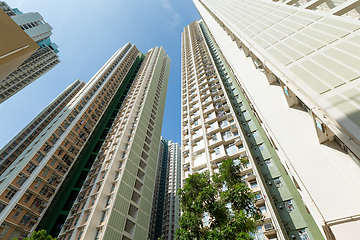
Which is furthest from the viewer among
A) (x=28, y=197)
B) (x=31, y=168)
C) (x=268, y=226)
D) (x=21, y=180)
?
(x=31, y=168)

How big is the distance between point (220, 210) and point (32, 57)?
8398cm

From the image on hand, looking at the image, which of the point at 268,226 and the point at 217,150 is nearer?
the point at 268,226

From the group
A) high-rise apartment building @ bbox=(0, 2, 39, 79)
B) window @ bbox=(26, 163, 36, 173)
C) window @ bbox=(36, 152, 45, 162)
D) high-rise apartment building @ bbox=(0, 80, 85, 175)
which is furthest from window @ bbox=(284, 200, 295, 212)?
high-rise apartment building @ bbox=(0, 80, 85, 175)

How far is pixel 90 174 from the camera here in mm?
33469

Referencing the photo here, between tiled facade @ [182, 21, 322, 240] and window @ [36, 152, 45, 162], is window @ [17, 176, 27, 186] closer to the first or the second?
window @ [36, 152, 45, 162]

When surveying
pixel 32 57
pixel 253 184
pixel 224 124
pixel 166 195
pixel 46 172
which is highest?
pixel 32 57

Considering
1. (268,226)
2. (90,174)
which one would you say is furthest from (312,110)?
(90,174)

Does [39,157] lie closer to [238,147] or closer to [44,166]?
[44,166]

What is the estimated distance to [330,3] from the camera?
16.8 meters

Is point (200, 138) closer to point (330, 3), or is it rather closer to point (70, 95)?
point (330, 3)

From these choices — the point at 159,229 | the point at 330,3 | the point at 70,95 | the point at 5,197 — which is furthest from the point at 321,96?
the point at 70,95

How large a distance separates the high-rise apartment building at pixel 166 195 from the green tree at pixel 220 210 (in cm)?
4922

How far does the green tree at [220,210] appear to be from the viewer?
9062 mm

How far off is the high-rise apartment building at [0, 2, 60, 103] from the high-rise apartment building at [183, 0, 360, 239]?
232ft
